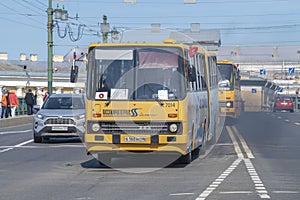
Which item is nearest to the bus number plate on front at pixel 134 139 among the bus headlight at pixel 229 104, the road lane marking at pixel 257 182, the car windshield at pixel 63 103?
the road lane marking at pixel 257 182

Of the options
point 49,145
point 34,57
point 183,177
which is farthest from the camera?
point 34,57

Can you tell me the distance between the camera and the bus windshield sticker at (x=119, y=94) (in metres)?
15.3

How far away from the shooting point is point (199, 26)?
46.3 meters

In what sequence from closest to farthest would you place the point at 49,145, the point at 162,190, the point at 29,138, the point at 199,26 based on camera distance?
1. the point at 162,190
2. the point at 49,145
3. the point at 29,138
4. the point at 199,26

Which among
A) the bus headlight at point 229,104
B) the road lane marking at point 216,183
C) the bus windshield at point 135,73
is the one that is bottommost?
the road lane marking at point 216,183

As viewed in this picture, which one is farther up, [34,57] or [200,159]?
[34,57]

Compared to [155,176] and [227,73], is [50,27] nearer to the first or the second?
[227,73]

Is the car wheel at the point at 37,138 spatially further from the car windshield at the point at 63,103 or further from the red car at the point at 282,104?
the red car at the point at 282,104

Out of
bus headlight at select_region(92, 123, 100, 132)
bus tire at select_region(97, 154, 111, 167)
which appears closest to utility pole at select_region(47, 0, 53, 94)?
bus tire at select_region(97, 154, 111, 167)

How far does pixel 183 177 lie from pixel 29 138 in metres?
13.7

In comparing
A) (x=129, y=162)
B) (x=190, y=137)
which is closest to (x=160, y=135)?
(x=190, y=137)

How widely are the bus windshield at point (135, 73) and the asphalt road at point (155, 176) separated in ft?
5.22

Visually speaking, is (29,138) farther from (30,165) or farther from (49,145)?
(30,165)

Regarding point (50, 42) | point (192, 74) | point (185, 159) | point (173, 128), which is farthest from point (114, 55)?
point (50, 42)
